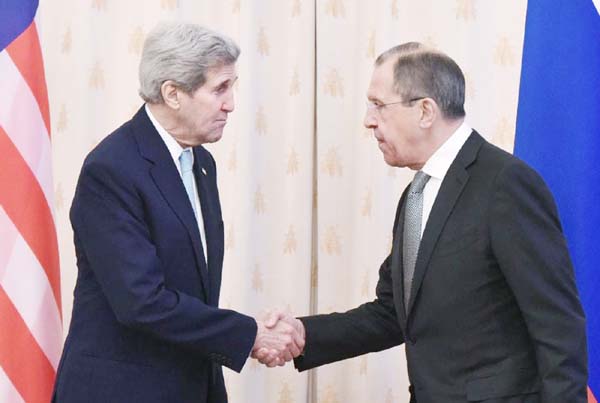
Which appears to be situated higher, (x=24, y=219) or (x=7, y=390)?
(x=24, y=219)

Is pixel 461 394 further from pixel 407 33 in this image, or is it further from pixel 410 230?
pixel 407 33

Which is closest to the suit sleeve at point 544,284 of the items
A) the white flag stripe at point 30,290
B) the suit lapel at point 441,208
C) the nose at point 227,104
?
the suit lapel at point 441,208

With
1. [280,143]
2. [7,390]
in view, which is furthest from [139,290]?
[280,143]

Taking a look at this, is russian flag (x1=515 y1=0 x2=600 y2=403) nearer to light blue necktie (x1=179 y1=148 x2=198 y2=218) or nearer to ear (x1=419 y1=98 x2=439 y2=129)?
ear (x1=419 y1=98 x2=439 y2=129)

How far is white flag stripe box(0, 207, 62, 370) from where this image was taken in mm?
2842

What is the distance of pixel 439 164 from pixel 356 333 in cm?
68

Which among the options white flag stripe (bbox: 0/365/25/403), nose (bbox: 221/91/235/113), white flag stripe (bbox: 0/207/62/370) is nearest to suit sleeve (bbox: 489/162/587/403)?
nose (bbox: 221/91/235/113)

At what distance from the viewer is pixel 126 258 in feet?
7.24

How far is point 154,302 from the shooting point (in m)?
2.23

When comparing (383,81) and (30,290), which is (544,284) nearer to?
(383,81)

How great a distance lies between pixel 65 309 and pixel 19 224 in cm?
97

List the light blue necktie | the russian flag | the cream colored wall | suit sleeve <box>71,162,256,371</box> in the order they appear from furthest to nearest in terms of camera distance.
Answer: the cream colored wall → the russian flag → the light blue necktie → suit sleeve <box>71,162,256,371</box>

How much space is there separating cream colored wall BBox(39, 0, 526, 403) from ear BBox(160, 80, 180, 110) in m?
1.33

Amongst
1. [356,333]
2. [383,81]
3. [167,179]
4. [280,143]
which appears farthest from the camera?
[280,143]
